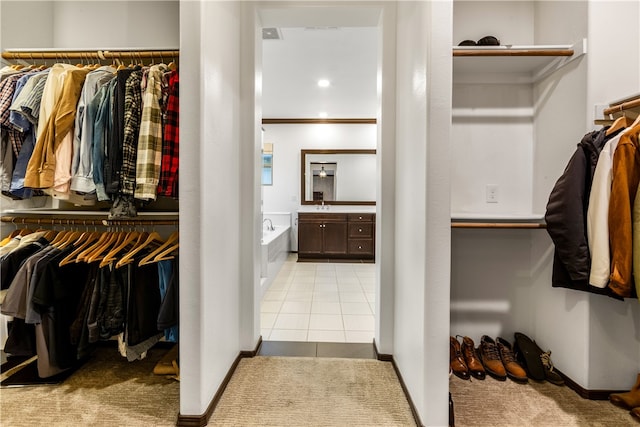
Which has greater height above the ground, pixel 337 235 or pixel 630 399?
pixel 337 235

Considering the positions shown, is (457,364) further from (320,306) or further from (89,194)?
(89,194)

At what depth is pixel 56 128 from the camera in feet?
5.25

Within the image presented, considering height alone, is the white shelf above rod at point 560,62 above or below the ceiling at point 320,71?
below

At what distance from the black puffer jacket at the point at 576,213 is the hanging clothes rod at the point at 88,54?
223 centimetres

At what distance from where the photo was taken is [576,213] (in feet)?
4.74

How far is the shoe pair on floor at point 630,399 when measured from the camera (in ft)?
4.95

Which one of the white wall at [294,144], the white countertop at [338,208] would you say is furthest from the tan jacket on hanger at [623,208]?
the white wall at [294,144]

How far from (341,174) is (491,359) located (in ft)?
14.5

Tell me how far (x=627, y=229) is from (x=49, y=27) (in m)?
3.58

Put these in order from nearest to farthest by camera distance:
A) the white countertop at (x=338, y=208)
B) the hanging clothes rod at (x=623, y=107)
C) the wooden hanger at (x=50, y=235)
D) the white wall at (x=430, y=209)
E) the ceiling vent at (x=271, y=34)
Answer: the white wall at (x=430, y=209) < the hanging clothes rod at (x=623, y=107) < the wooden hanger at (x=50, y=235) < the ceiling vent at (x=271, y=34) < the white countertop at (x=338, y=208)

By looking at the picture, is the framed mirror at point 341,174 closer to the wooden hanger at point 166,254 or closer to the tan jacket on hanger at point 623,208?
the wooden hanger at point 166,254

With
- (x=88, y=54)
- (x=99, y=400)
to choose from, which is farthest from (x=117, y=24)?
(x=99, y=400)

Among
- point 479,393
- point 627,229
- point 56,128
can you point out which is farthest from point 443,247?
point 56,128

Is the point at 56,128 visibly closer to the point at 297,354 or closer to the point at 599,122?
the point at 297,354
